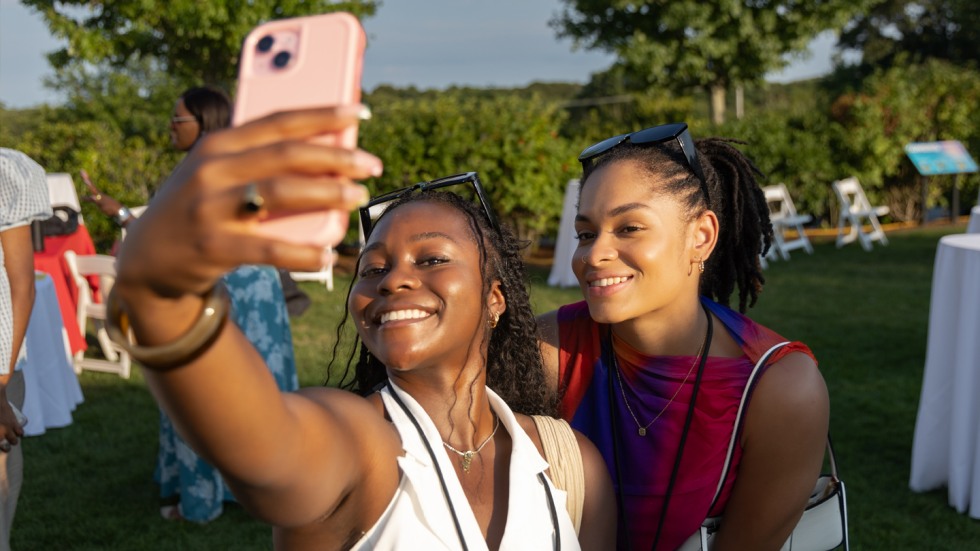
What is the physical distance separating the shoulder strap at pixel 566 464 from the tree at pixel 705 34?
72.3 feet

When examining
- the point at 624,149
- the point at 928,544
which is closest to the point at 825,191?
the point at 928,544

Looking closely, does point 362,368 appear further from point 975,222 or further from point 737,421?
point 975,222

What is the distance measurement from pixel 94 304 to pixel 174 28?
11.1 meters

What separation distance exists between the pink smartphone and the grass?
1.50 metres

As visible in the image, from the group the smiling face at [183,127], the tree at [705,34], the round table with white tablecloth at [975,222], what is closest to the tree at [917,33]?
the tree at [705,34]

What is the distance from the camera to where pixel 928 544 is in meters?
4.41

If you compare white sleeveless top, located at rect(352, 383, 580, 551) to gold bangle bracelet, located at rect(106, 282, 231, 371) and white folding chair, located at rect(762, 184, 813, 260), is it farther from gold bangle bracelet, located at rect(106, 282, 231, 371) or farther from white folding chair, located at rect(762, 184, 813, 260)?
white folding chair, located at rect(762, 184, 813, 260)

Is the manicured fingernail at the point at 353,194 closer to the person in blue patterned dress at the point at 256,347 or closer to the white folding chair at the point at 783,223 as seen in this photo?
the person in blue patterned dress at the point at 256,347

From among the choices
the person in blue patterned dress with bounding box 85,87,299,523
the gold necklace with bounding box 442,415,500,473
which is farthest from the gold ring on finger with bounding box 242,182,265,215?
the person in blue patterned dress with bounding box 85,87,299,523

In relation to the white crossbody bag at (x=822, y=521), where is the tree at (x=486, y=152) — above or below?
above

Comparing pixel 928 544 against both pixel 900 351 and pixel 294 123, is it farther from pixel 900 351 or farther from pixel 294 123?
pixel 294 123

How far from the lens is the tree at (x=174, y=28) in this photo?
16.6 m

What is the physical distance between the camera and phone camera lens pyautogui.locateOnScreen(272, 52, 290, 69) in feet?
3.21

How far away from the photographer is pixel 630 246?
2.19m
